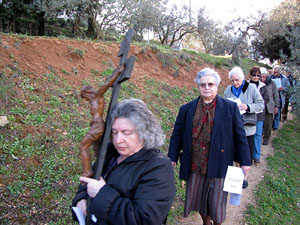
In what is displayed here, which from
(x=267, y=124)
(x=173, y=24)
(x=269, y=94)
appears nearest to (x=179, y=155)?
(x=269, y=94)

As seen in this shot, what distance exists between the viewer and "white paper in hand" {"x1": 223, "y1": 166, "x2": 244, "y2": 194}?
2.59 meters

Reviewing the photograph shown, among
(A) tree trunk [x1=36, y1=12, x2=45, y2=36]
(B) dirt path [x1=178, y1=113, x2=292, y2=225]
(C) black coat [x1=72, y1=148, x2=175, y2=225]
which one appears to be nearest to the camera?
(C) black coat [x1=72, y1=148, x2=175, y2=225]

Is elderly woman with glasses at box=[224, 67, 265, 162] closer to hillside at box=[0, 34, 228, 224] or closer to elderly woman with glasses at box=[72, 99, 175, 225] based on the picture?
hillside at box=[0, 34, 228, 224]

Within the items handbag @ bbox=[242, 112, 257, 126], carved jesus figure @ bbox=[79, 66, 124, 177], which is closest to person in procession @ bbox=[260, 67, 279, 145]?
handbag @ bbox=[242, 112, 257, 126]

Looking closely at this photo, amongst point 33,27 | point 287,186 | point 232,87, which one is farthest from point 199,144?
point 33,27

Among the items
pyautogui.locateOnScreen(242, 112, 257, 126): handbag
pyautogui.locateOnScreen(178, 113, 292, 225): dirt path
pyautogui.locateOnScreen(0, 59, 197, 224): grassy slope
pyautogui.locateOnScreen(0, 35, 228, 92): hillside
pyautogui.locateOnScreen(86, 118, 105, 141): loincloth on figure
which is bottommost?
pyautogui.locateOnScreen(178, 113, 292, 225): dirt path

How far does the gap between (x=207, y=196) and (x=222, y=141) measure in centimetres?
65

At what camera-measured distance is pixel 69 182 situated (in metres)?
3.69

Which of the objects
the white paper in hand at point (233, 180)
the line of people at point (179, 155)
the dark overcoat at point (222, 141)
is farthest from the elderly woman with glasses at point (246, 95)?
the white paper in hand at point (233, 180)

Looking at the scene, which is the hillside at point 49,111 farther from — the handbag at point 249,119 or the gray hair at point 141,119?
the gray hair at point 141,119

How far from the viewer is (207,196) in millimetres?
2729

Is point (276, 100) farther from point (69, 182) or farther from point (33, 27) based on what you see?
point (33, 27)

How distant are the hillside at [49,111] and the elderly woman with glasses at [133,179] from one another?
1934 millimetres

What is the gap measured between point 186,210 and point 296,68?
737 centimetres
